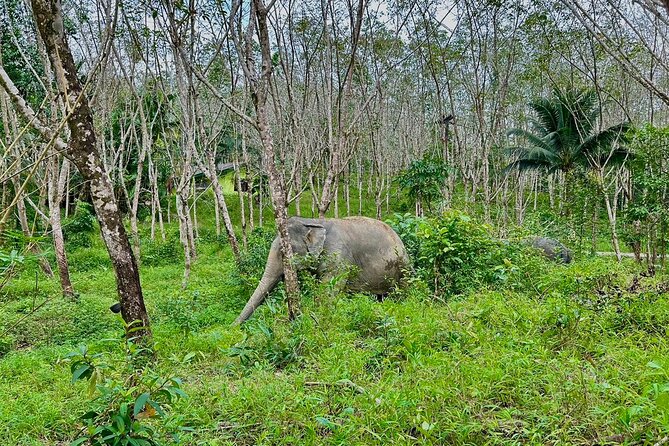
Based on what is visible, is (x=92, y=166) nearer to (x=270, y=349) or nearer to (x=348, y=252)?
(x=270, y=349)

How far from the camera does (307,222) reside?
7.54 metres

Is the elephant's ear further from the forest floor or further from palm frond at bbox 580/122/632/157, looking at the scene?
palm frond at bbox 580/122/632/157

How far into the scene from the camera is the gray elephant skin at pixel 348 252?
277 inches

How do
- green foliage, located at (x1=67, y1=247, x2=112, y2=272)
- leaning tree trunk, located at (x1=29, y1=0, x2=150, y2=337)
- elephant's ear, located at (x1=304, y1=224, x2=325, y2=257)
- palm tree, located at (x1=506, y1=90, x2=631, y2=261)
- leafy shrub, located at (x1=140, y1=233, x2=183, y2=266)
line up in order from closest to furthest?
leaning tree trunk, located at (x1=29, y1=0, x2=150, y2=337)
elephant's ear, located at (x1=304, y1=224, x2=325, y2=257)
green foliage, located at (x1=67, y1=247, x2=112, y2=272)
leafy shrub, located at (x1=140, y1=233, x2=183, y2=266)
palm tree, located at (x1=506, y1=90, x2=631, y2=261)

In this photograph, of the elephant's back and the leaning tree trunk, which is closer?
the leaning tree trunk

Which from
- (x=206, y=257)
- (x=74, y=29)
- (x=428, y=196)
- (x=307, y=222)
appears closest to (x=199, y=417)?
(x=307, y=222)

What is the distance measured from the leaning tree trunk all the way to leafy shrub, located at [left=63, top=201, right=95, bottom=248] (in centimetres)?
1161

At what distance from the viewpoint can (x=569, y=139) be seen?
723 inches

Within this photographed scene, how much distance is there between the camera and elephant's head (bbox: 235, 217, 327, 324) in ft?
22.4

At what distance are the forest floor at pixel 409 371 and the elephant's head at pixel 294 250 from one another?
49cm

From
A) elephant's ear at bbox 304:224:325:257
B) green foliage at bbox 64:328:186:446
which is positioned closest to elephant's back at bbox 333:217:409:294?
elephant's ear at bbox 304:224:325:257

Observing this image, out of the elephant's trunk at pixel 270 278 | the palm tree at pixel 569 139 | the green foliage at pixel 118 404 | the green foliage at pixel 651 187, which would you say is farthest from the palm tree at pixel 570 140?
the green foliage at pixel 118 404

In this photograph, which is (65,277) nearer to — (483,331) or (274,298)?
(274,298)

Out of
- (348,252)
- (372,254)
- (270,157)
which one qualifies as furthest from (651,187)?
(270,157)
